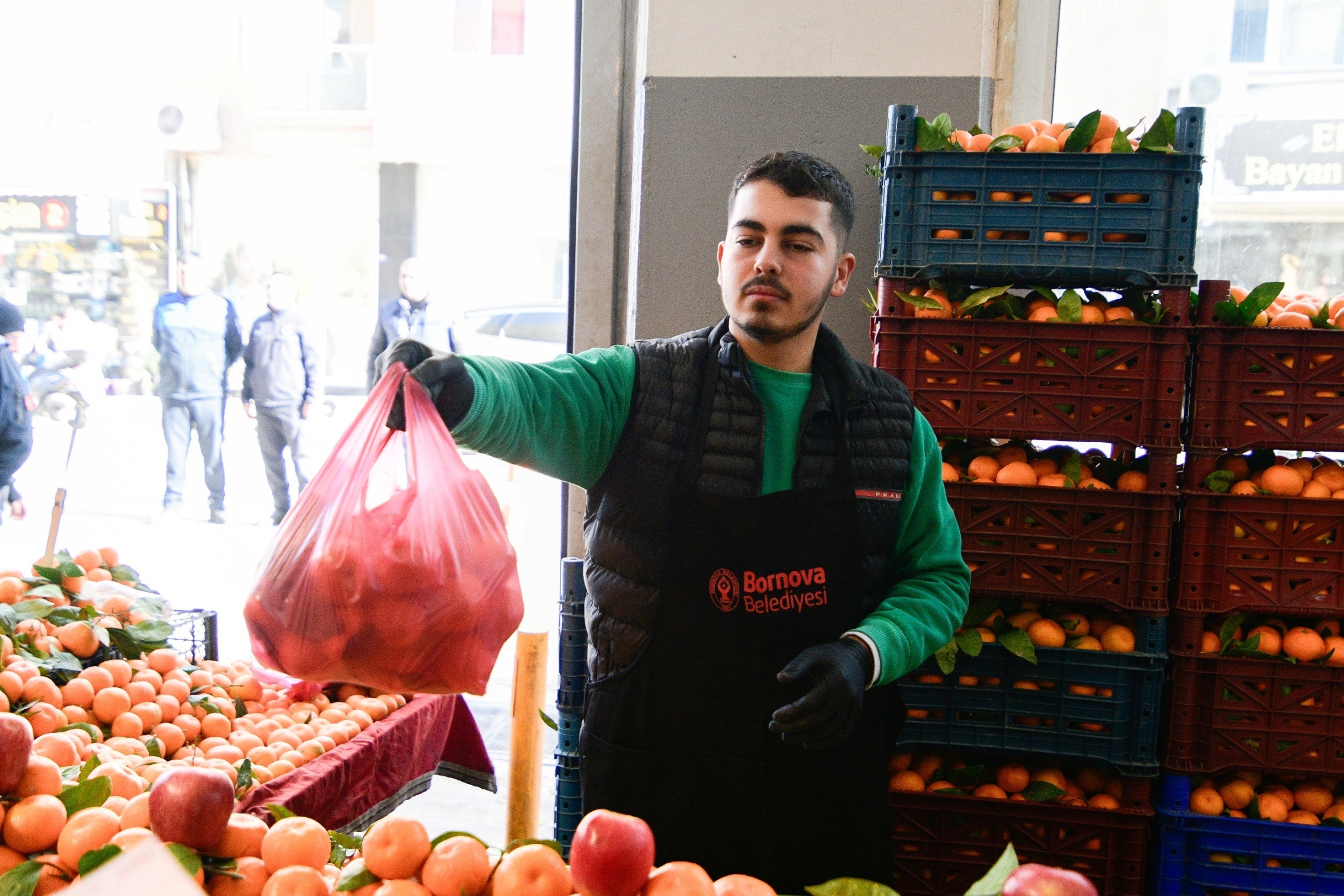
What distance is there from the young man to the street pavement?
6.54 feet

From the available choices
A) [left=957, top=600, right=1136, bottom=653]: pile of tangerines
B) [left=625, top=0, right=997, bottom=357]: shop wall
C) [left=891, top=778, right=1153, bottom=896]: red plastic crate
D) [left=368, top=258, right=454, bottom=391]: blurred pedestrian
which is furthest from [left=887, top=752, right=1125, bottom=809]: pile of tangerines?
[left=368, top=258, right=454, bottom=391]: blurred pedestrian

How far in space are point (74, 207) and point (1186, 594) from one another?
635 centimetres

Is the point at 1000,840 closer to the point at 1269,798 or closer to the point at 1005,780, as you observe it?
the point at 1005,780

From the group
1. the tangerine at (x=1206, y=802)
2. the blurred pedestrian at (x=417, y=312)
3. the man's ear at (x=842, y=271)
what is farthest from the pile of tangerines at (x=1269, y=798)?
the blurred pedestrian at (x=417, y=312)

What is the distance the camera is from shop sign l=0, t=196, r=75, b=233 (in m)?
6.09

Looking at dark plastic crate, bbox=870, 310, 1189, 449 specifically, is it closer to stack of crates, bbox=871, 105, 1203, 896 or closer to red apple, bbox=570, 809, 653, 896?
stack of crates, bbox=871, 105, 1203, 896

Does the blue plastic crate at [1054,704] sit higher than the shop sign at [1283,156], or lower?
lower

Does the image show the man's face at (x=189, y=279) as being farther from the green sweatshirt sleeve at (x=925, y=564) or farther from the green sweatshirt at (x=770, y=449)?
the green sweatshirt sleeve at (x=925, y=564)

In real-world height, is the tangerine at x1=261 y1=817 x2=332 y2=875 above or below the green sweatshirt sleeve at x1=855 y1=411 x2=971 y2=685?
below

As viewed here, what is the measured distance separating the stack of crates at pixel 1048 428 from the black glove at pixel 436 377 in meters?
1.35

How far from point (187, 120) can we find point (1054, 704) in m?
5.60

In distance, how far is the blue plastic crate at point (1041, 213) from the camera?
2.42 metres

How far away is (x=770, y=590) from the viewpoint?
5.93ft

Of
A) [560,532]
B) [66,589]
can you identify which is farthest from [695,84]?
[66,589]
